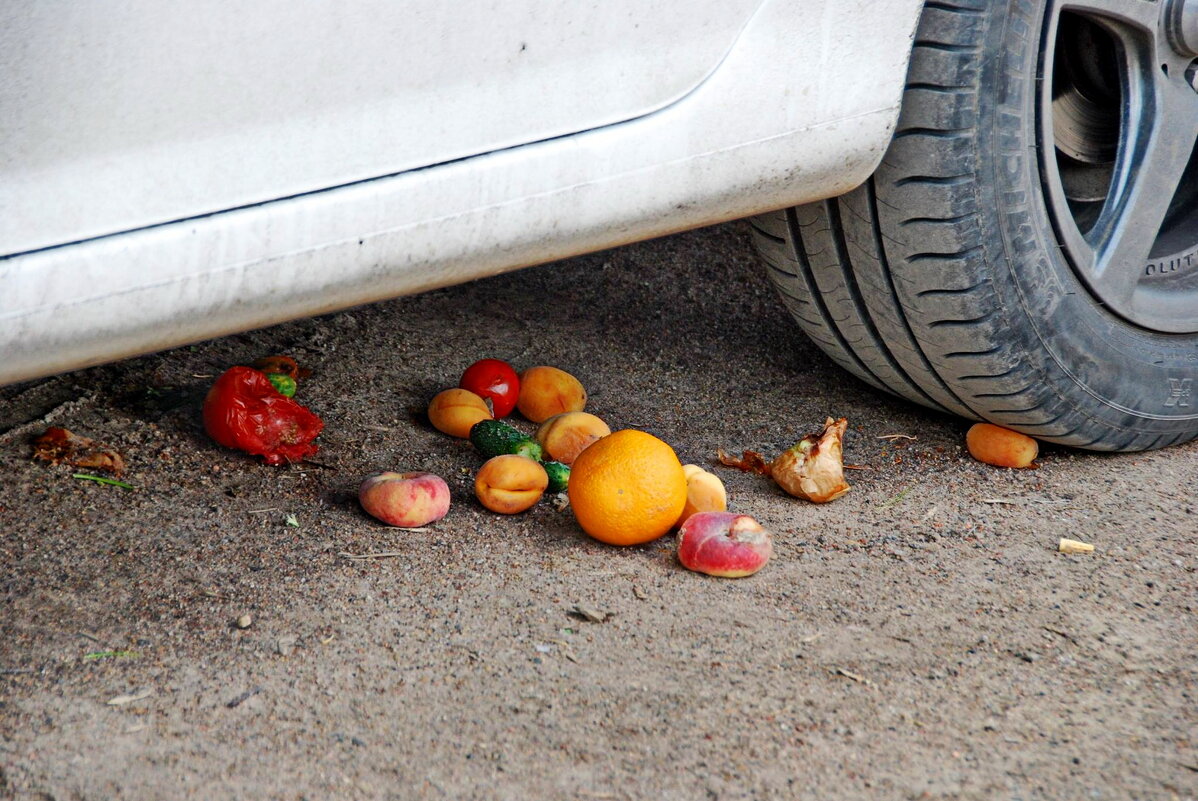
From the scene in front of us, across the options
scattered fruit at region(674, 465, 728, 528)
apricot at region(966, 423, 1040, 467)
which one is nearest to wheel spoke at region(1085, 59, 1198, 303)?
apricot at region(966, 423, 1040, 467)

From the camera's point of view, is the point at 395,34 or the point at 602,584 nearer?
the point at 395,34

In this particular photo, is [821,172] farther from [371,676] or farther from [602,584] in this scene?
[371,676]

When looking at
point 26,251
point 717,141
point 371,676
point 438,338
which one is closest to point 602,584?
point 371,676

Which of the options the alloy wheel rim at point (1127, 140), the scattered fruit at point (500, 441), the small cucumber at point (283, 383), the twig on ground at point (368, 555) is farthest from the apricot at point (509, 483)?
the alloy wheel rim at point (1127, 140)

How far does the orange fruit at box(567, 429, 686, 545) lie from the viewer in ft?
6.32

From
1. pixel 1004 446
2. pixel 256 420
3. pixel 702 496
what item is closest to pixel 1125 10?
pixel 1004 446

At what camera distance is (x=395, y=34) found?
1439mm

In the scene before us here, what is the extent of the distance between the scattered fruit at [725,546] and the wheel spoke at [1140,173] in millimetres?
986

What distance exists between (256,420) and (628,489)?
0.84m

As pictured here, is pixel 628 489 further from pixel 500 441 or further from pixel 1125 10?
pixel 1125 10

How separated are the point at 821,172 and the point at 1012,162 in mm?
439

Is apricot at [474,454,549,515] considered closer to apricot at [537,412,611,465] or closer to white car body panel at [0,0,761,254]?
apricot at [537,412,611,465]

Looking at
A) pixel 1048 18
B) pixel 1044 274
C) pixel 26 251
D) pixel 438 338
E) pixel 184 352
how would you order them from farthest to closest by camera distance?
pixel 438 338, pixel 184 352, pixel 1044 274, pixel 1048 18, pixel 26 251

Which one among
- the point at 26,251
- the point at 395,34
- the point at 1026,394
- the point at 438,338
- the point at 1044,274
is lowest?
the point at 438,338
